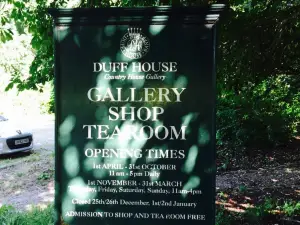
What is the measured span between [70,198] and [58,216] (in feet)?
0.48

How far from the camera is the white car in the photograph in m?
9.63

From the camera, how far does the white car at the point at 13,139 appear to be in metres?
9.63

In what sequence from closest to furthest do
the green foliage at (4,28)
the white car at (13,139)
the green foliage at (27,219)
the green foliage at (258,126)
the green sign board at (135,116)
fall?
the green sign board at (135,116)
the green foliage at (27,219)
the green foliage at (4,28)
the green foliage at (258,126)
the white car at (13,139)

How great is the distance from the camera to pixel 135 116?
2215 millimetres

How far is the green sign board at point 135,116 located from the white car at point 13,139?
26.4 feet

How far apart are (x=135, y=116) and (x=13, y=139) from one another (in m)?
8.44

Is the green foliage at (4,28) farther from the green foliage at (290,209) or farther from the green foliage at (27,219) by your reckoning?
the green foliage at (290,209)

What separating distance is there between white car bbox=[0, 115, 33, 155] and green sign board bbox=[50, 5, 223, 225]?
8047 millimetres

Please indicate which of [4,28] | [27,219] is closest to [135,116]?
[27,219]

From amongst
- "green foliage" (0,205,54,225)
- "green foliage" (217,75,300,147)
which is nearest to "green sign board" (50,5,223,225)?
"green foliage" (0,205,54,225)

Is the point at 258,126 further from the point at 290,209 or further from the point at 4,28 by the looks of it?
the point at 4,28

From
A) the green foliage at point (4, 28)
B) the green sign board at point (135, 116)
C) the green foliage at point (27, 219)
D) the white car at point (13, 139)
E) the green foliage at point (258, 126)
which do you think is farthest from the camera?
the white car at point (13, 139)

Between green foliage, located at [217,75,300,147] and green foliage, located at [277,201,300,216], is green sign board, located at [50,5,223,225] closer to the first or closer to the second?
green foliage, located at [277,201,300,216]

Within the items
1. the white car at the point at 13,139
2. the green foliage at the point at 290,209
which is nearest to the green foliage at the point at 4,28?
the green foliage at the point at 290,209
